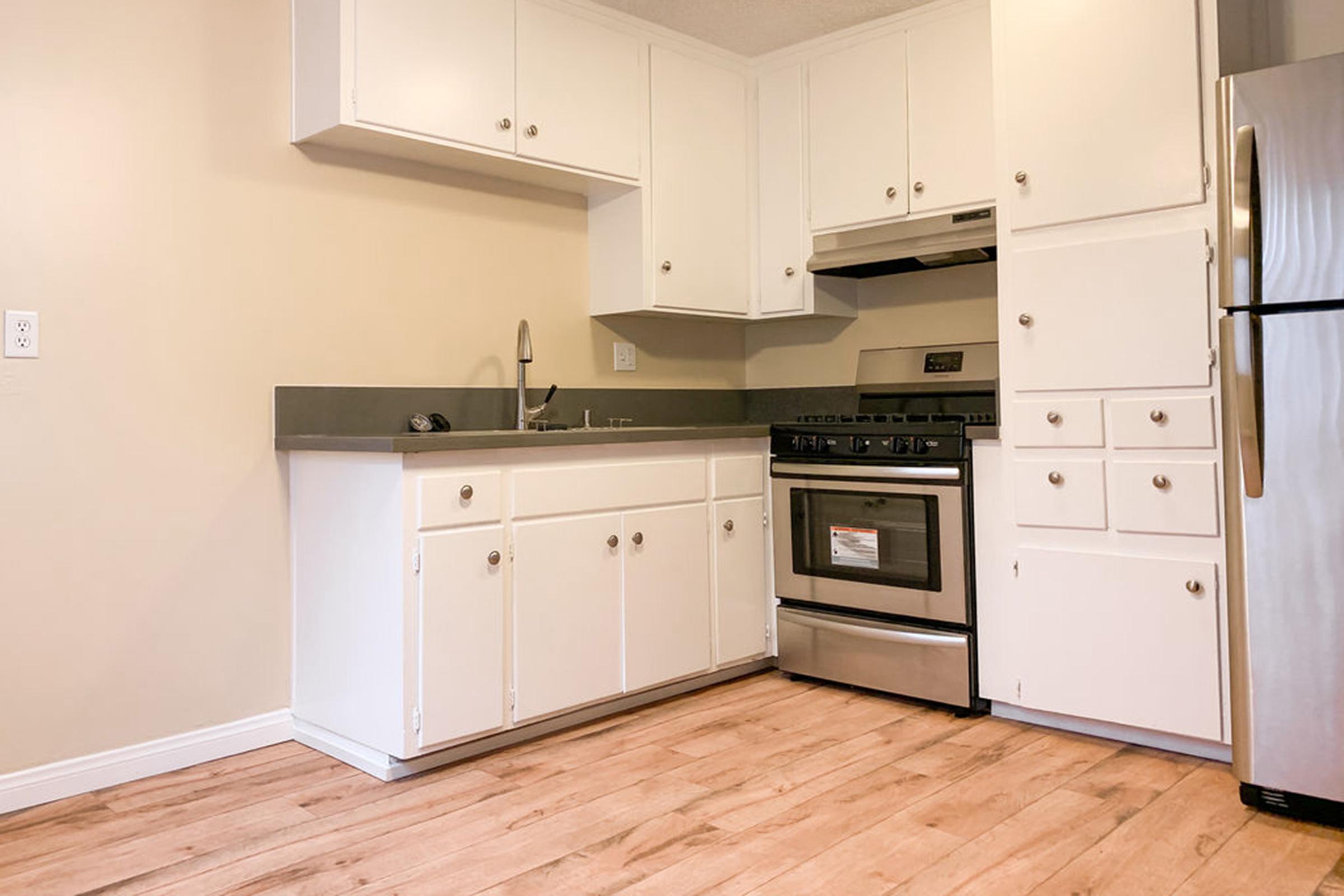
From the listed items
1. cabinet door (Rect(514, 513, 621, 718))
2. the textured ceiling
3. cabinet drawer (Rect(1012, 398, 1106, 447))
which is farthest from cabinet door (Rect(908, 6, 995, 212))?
cabinet door (Rect(514, 513, 621, 718))

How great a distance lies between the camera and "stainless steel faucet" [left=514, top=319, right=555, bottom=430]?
3244 mm

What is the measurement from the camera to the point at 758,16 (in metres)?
3.45

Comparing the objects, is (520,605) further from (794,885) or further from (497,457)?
(794,885)

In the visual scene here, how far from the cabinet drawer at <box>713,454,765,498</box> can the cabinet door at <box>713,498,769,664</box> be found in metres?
0.03

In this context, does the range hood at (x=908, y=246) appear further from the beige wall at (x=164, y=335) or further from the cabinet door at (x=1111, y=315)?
the beige wall at (x=164, y=335)

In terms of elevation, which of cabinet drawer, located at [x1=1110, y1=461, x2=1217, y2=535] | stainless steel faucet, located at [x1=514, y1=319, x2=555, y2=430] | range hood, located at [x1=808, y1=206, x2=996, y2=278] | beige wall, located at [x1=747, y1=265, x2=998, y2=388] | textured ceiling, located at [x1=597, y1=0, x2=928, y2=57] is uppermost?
textured ceiling, located at [x1=597, y1=0, x2=928, y2=57]

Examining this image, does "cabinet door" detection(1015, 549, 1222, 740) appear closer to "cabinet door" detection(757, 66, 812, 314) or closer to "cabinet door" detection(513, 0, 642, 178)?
"cabinet door" detection(757, 66, 812, 314)

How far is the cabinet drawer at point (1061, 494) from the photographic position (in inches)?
105

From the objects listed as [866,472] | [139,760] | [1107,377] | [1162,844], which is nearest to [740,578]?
[866,472]

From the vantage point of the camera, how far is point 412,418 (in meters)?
3.02

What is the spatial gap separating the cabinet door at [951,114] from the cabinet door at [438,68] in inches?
54.1

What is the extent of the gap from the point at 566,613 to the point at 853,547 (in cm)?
100

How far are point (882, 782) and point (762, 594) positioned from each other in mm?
1096

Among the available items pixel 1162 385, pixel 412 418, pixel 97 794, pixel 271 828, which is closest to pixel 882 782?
pixel 1162 385
